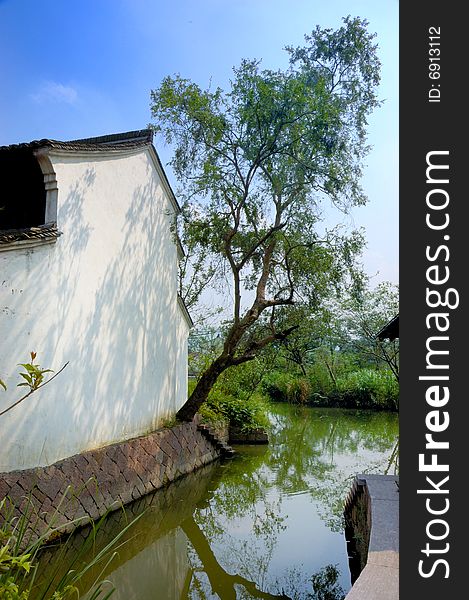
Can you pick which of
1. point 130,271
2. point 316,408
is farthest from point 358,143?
point 316,408

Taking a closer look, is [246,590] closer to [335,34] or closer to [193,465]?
[193,465]

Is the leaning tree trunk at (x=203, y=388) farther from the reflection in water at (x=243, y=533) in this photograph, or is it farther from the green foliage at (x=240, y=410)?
the green foliage at (x=240, y=410)

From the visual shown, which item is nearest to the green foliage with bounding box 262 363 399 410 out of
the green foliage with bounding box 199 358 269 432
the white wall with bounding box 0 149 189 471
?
the green foliage with bounding box 199 358 269 432

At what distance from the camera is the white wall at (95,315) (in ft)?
20.8

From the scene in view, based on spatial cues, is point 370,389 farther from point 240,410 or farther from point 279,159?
point 279,159

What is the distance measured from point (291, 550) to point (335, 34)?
29.3 ft

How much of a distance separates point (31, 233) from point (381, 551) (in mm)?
5103

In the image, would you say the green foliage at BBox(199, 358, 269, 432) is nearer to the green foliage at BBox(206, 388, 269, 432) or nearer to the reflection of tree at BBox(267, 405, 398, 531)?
the green foliage at BBox(206, 388, 269, 432)

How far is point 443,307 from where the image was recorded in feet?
7.00

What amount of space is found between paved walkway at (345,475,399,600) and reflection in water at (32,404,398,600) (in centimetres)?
87

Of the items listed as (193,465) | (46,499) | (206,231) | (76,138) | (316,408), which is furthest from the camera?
(316,408)

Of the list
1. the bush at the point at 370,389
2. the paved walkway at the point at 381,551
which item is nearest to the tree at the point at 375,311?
the bush at the point at 370,389

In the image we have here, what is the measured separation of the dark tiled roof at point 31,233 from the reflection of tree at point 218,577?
14.3 feet

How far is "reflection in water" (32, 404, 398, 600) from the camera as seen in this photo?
5.54 meters
